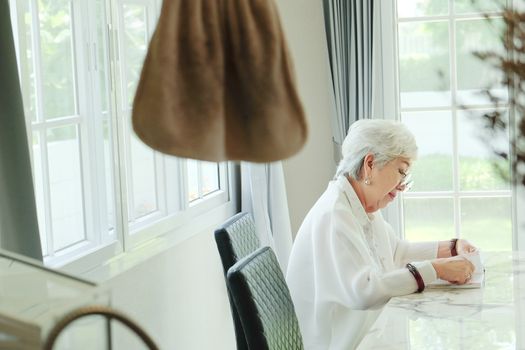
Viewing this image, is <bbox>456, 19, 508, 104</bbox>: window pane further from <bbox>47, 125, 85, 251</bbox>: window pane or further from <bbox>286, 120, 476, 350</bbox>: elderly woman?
<bbox>47, 125, 85, 251</bbox>: window pane

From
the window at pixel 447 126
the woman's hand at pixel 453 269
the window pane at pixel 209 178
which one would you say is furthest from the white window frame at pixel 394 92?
the woman's hand at pixel 453 269

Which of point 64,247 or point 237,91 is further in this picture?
point 64,247

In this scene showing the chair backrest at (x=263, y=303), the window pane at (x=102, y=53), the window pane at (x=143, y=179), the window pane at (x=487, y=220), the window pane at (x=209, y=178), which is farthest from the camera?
the window pane at (x=487, y=220)

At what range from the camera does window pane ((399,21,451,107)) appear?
4836 mm

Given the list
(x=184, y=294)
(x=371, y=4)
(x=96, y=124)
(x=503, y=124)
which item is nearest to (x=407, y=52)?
(x=371, y=4)

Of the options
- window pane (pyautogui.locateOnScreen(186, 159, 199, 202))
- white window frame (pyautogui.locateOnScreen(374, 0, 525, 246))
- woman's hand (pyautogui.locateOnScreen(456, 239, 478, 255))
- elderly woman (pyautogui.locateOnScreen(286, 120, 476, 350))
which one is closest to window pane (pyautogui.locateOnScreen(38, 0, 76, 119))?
elderly woman (pyautogui.locateOnScreen(286, 120, 476, 350))

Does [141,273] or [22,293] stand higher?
[22,293]

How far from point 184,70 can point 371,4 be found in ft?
13.8

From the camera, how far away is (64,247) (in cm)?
316

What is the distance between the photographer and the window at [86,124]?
9.68 ft

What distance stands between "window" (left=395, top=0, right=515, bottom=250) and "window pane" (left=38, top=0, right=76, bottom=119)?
2.18 metres

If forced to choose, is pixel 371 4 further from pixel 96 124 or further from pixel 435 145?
pixel 96 124

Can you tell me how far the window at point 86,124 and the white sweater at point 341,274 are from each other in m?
0.70

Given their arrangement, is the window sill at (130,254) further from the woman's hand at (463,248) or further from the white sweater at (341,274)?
the woman's hand at (463,248)
